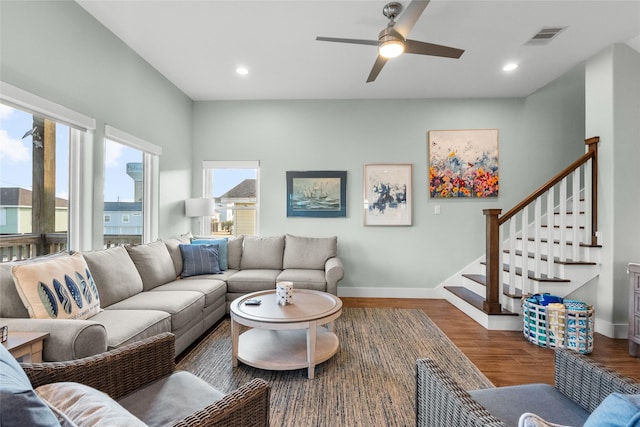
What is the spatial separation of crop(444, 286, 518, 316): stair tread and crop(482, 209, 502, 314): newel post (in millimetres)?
86

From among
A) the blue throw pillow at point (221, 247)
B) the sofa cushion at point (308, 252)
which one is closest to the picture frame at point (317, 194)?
the sofa cushion at point (308, 252)

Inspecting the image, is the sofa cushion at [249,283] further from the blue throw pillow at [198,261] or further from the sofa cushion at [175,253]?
the sofa cushion at [175,253]

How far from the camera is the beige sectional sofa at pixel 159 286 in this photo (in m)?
1.52

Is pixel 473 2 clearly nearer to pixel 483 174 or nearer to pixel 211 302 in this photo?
pixel 483 174

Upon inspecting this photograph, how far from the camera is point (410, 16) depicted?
2023 millimetres

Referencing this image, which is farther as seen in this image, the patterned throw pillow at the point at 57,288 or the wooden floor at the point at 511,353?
the wooden floor at the point at 511,353

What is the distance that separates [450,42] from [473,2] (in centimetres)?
57

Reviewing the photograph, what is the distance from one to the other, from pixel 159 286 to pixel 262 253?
130 cm

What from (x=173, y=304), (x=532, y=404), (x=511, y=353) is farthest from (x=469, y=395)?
(x=173, y=304)

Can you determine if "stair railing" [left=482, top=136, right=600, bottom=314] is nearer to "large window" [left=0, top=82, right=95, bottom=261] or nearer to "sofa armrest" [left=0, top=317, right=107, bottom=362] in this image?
"sofa armrest" [left=0, top=317, right=107, bottom=362]

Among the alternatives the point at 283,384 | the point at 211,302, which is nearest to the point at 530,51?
the point at 283,384

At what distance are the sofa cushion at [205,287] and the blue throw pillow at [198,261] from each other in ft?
0.32

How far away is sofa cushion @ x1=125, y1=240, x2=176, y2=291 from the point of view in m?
2.75

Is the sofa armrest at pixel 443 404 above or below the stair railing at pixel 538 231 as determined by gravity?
→ below
